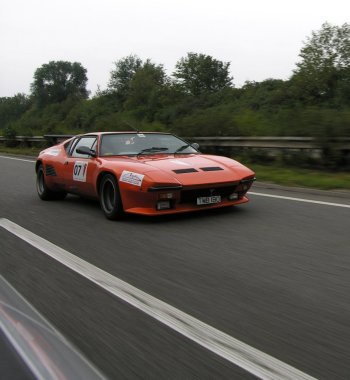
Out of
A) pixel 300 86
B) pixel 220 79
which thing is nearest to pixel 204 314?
pixel 300 86

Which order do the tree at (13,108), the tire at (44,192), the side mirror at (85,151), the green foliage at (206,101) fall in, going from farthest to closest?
the tree at (13,108) → the green foliage at (206,101) → the tire at (44,192) → the side mirror at (85,151)

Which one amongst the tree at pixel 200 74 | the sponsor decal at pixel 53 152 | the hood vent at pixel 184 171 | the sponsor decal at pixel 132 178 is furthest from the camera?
the tree at pixel 200 74

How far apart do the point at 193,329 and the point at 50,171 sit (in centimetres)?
607

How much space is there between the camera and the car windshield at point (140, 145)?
7.21 meters

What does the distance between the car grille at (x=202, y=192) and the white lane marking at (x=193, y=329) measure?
1824 mm

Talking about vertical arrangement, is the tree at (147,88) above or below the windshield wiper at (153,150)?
above

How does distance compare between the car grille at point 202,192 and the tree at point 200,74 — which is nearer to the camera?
the car grille at point 202,192

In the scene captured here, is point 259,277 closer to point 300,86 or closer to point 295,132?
point 295,132

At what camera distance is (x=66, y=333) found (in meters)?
2.94

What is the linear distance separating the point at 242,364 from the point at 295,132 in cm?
985

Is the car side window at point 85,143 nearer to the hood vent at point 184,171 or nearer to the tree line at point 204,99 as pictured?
the hood vent at point 184,171

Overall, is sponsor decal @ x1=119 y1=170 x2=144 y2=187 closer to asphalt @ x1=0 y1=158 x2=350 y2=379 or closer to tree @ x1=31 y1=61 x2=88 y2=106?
asphalt @ x1=0 y1=158 x2=350 y2=379

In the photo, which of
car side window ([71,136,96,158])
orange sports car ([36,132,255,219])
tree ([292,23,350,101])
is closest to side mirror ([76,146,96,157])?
orange sports car ([36,132,255,219])

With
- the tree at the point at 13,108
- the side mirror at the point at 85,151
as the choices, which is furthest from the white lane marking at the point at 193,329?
the tree at the point at 13,108
